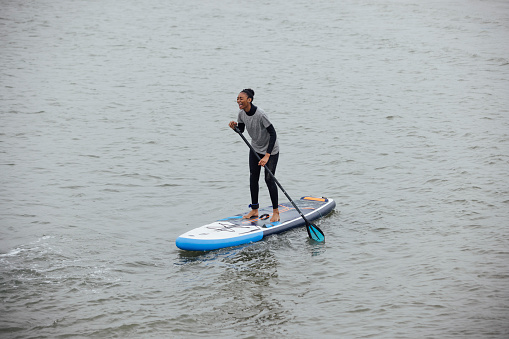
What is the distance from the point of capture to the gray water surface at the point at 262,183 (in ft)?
22.8

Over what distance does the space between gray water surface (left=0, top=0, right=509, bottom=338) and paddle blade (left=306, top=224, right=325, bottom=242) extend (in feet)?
1.16

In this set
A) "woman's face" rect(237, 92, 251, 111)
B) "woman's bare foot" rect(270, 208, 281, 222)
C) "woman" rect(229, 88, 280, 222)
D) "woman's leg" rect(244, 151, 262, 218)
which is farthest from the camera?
"woman's bare foot" rect(270, 208, 281, 222)

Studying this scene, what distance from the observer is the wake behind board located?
27.4 feet

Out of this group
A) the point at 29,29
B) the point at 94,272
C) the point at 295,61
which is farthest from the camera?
the point at 29,29

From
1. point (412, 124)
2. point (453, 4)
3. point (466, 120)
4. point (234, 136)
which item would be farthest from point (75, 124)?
point (453, 4)

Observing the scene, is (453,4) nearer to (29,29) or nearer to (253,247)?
(29,29)

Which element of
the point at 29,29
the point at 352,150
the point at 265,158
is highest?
the point at 29,29

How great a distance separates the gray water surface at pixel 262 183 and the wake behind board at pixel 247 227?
181 millimetres

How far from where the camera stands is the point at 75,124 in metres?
17.2

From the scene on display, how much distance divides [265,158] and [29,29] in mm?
24683

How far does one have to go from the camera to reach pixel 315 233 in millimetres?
8938

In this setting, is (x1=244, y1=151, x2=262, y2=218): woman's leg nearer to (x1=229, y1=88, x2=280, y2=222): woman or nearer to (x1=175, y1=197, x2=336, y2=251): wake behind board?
(x1=229, y1=88, x2=280, y2=222): woman

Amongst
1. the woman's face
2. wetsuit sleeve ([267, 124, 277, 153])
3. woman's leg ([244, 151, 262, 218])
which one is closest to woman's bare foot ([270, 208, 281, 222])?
woman's leg ([244, 151, 262, 218])

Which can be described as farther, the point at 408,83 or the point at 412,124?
the point at 408,83
